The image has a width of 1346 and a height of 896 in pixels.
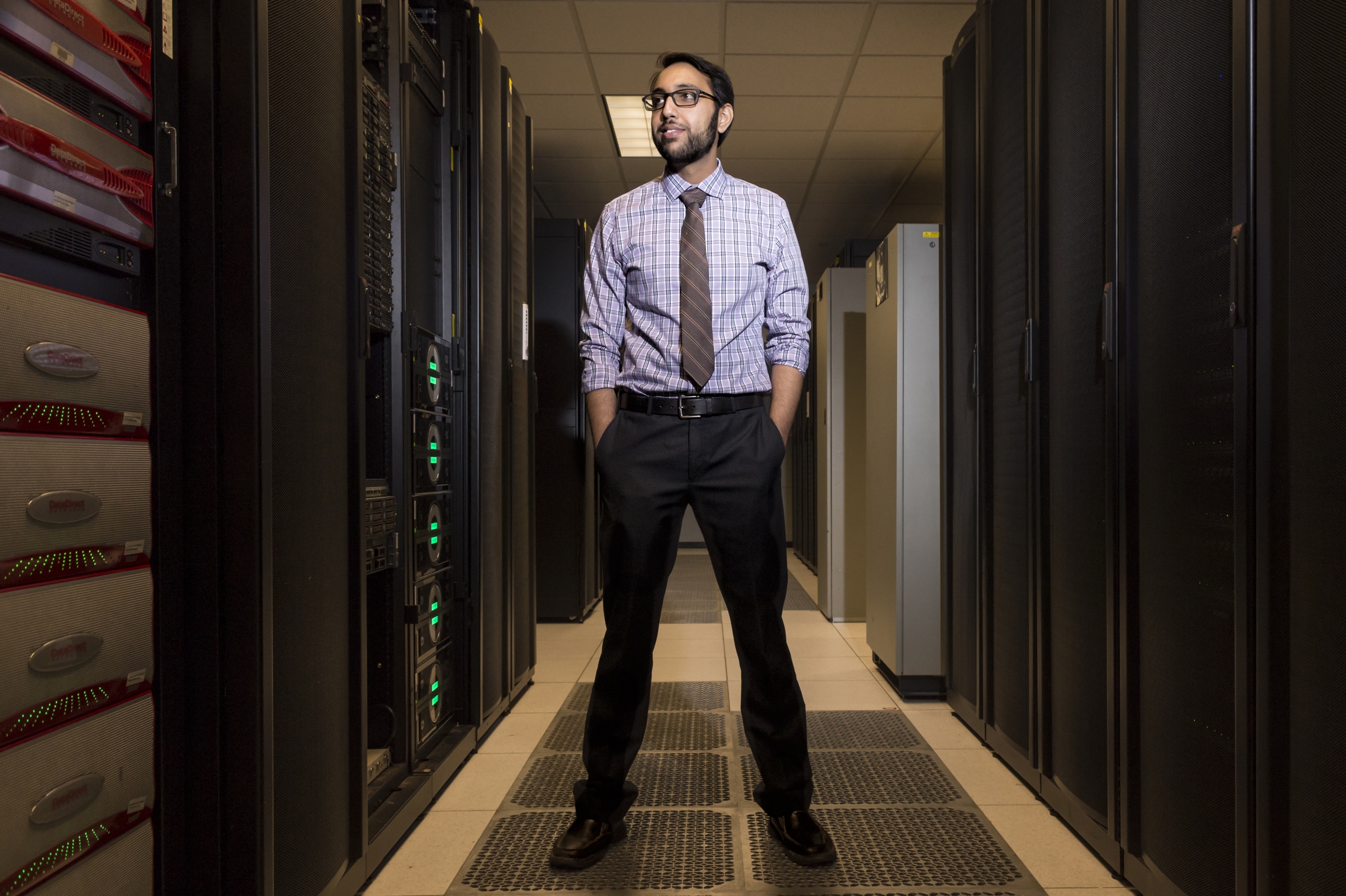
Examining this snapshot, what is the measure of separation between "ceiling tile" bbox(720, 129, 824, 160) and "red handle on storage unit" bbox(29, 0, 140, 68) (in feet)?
14.6

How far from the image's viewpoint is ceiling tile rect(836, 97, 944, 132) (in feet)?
15.3

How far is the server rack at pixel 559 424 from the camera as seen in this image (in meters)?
4.26

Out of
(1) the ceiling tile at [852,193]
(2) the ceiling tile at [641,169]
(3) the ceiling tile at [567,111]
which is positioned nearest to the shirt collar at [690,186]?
(3) the ceiling tile at [567,111]

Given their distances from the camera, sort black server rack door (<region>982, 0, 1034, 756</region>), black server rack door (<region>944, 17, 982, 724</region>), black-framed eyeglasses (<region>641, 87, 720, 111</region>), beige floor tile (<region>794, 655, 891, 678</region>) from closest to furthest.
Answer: black-framed eyeglasses (<region>641, 87, 720, 111</region>)
black server rack door (<region>982, 0, 1034, 756</region>)
black server rack door (<region>944, 17, 982, 724</region>)
beige floor tile (<region>794, 655, 891, 678</region>)

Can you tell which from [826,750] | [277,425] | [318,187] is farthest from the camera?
[826,750]

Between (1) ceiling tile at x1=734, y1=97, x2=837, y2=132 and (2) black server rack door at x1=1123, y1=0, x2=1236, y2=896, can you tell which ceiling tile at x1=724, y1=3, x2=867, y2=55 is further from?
(2) black server rack door at x1=1123, y1=0, x2=1236, y2=896

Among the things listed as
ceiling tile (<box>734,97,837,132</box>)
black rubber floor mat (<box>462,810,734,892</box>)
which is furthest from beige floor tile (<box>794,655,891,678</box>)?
ceiling tile (<box>734,97,837,132</box>)

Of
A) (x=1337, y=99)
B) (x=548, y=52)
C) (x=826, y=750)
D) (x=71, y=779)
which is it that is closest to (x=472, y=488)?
(x=826, y=750)

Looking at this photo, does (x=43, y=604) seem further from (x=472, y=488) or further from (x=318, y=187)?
(x=472, y=488)

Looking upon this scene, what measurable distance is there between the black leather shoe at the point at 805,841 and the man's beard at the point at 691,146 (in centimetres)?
137

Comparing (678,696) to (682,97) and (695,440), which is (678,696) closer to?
(695,440)

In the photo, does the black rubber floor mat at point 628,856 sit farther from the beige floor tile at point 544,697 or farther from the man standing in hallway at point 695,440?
the beige floor tile at point 544,697

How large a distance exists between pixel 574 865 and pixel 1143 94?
183 cm

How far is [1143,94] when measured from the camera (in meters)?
1.50
